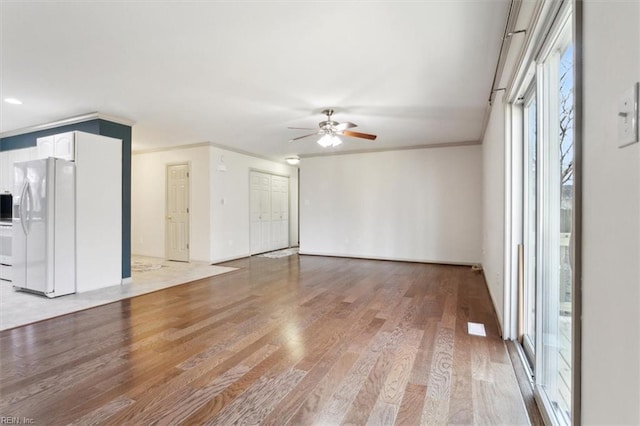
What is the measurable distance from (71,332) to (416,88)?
4.20 metres

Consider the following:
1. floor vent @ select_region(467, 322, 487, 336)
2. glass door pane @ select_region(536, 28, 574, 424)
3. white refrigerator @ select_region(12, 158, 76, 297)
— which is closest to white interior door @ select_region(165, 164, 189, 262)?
white refrigerator @ select_region(12, 158, 76, 297)

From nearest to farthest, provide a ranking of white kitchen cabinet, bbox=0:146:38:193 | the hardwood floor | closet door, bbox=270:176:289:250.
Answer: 1. the hardwood floor
2. white kitchen cabinet, bbox=0:146:38:193
3. closet door, bbox=270:176:289:250

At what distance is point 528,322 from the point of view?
2514 mm

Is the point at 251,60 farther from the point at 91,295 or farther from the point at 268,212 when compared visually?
the point at 268,212

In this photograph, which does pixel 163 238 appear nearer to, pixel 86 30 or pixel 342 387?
pixel 86 30

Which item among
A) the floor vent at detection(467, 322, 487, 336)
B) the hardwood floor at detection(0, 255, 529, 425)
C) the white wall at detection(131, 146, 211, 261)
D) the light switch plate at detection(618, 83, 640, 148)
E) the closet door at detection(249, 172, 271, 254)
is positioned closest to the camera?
the light switch plate at detection(618, 83, 640, 148)

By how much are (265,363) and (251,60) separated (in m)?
2.56

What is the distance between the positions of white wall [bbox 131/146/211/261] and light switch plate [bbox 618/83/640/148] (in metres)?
6.30

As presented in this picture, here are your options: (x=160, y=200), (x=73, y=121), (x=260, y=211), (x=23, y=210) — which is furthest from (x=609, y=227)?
(x=160, y=200)

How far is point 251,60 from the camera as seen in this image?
114 inches

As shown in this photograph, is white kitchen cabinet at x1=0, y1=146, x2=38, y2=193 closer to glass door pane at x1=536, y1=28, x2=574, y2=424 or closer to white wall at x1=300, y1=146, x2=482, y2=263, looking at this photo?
white wall at x1=300, y1=146, x2=482, y2=263

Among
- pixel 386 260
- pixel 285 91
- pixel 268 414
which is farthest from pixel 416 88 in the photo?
pixel 386 260

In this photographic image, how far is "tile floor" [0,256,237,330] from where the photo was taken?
3352 millimetres

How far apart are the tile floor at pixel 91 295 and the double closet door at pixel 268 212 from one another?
6.13 feet
